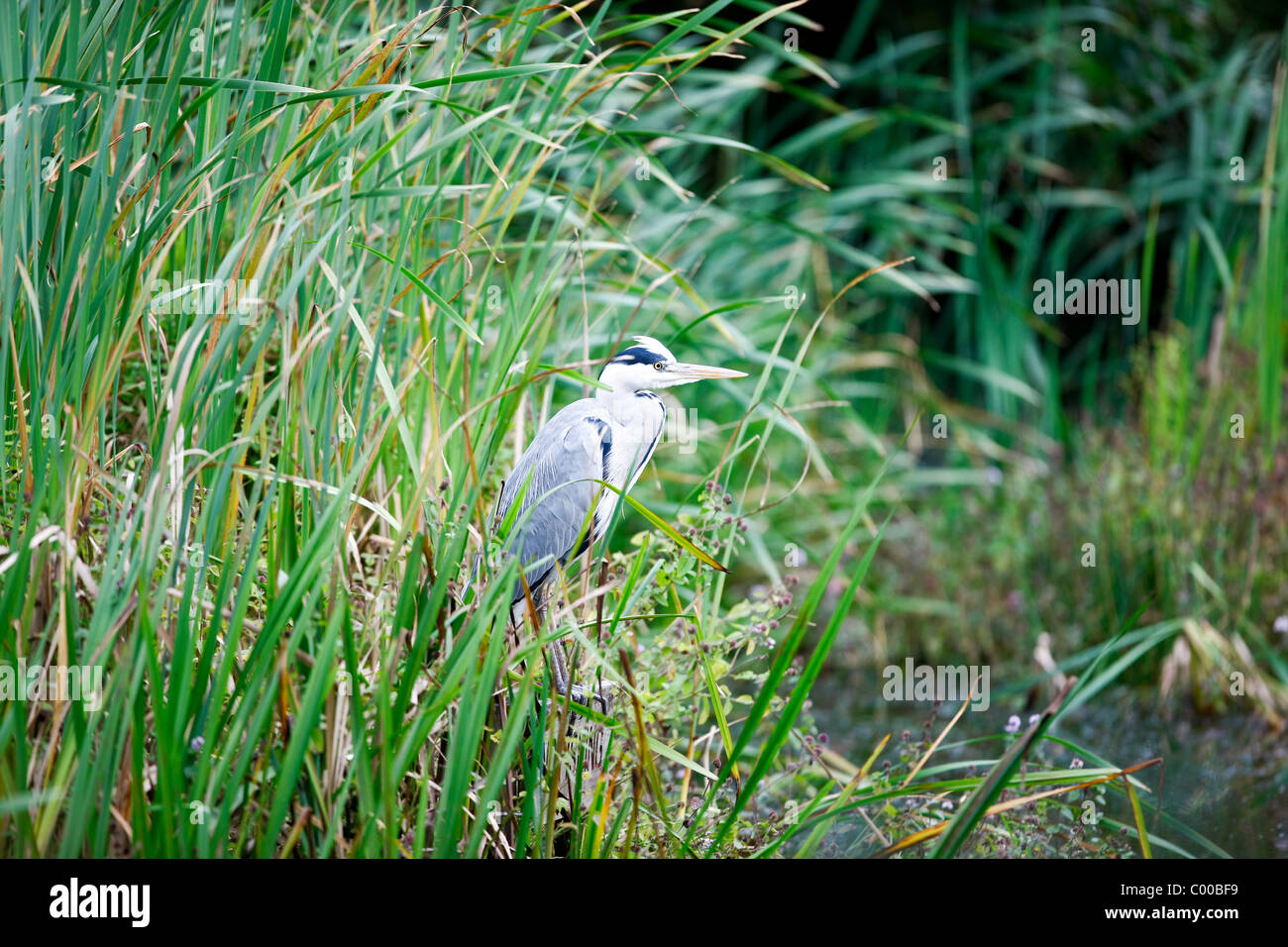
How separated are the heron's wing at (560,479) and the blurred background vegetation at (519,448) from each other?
12 centimetres

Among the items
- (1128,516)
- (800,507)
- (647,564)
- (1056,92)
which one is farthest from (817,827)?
(1056,92)

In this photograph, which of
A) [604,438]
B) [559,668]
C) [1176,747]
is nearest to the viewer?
[559,668]

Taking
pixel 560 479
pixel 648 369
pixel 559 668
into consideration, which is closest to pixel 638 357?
pixel 648 369

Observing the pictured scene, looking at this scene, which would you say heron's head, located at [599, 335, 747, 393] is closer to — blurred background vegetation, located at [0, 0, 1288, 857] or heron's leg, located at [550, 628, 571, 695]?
blurred background vegetation, located at [0, 0, 1288, 857]

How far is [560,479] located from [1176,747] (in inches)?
92.5

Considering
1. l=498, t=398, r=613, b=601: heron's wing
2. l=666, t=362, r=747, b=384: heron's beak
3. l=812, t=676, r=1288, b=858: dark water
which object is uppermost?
l=666, t=362, r=747, b=384: heron's beak

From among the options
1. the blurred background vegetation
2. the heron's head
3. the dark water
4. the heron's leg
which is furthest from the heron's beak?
the dark water

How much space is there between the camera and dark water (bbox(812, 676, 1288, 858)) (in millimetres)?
2785

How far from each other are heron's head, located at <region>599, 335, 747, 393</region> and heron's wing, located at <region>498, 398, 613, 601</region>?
89mm

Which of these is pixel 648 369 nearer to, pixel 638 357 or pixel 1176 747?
pixel 638 357

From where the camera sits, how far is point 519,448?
246 cm

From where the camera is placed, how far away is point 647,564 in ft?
8.18

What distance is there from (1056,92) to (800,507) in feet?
9.98

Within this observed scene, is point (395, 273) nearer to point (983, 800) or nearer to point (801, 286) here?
point (983, 800)
